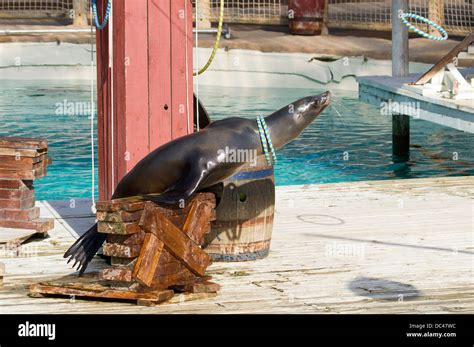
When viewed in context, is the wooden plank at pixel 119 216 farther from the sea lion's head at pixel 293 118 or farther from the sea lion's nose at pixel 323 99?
the sea lion's nose at pixel 323 99

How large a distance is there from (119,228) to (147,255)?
0.22 meters

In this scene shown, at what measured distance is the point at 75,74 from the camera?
22859mm

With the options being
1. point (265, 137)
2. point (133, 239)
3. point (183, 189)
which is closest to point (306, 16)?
point (265, 137)

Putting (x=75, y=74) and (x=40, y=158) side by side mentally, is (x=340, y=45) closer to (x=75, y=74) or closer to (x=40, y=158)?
(x=75, y=74)

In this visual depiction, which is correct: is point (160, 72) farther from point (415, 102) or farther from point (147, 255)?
point (415, 102)

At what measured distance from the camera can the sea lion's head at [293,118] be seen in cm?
695

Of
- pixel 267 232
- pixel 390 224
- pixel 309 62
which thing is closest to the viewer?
pixel 267 232

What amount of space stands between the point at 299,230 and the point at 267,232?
41.5 inches

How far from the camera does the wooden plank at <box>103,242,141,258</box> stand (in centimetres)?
616

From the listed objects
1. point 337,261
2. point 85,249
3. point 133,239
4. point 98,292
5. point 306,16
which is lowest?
point 337,261

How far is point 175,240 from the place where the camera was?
632 centimetres

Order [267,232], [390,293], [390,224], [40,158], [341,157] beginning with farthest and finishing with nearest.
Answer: [341,157] < [390,224] < [40,158] < [267,232] < [390,293]

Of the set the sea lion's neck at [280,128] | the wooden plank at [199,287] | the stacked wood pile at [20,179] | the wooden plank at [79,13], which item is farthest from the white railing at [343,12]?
the wooden plank at [199,287]

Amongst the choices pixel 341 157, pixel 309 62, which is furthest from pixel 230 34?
pixel 341 157
